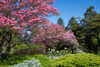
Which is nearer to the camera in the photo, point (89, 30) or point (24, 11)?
point (24, 11)

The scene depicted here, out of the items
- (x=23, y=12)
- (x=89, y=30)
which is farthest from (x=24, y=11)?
(x=89, y=30)

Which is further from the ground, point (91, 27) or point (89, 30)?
point (91, 27)

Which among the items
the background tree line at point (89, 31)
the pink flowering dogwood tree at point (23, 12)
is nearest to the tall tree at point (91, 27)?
the background tree line at point (89, 31)

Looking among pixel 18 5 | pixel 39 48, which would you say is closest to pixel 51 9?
pixel 18 5

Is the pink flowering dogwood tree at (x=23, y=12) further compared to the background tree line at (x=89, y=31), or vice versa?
the background tree line at (x=89, y=31)

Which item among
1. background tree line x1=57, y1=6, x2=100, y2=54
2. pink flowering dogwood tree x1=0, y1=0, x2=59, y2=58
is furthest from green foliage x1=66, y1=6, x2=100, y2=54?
pink flowering dogwood tree x1=0, y1=0, x2=59, y2=58

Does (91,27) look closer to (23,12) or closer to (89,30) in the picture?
(89,30)

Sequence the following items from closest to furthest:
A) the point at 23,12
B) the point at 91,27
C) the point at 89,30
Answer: the point at 23,12 < the point at 91,27 < the point at 89,30

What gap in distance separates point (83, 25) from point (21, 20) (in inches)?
502

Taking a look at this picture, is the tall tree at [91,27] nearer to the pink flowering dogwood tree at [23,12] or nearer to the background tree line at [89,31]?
the background tree line at [89,31]

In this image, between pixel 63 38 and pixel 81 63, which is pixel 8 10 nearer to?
pixel 81 63

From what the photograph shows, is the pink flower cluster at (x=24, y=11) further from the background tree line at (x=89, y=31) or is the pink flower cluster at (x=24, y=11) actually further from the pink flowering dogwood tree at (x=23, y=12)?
the background tree line at (x=89, y=31)

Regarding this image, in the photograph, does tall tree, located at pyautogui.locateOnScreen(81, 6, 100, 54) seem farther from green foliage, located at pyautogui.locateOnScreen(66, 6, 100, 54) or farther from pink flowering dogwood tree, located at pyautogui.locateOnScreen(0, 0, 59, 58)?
pink flowering dogwood tree, located at pyautogui.locateOnScreen(0, 0, 59, 58)

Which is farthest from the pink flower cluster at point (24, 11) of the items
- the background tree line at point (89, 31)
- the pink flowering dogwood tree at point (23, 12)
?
the background tree line at point (89, 31)
